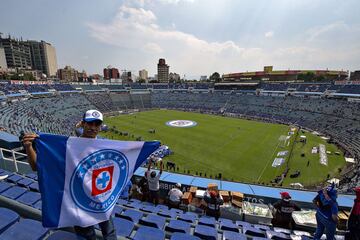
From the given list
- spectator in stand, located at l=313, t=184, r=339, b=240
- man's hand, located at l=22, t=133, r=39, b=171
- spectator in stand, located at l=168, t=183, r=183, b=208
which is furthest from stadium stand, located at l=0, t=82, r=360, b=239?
man's hand, located at l=22, t=133, r=39, b=171

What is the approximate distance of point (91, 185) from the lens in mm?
2561

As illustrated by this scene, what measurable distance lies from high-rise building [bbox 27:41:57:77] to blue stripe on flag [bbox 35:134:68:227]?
18021 centimetres

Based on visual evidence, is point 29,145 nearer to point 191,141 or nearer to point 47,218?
point 47,218

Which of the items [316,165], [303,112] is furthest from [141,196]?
[303,112]

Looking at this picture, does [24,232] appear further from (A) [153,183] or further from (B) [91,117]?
(A) [153,183]

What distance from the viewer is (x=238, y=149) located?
31.5 m

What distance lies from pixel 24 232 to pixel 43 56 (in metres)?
183

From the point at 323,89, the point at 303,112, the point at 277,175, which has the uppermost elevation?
the point at 323,89

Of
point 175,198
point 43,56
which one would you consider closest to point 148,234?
point 175,198

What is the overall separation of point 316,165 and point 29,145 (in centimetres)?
3134

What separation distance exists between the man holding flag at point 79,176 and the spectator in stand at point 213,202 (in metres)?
5.06

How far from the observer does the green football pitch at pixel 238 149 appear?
23828 mm

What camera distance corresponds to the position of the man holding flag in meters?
2.36

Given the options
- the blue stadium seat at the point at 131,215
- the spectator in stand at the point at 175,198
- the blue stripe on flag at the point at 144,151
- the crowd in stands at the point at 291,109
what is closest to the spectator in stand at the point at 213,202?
the spectator in stand at the point at 175,198
